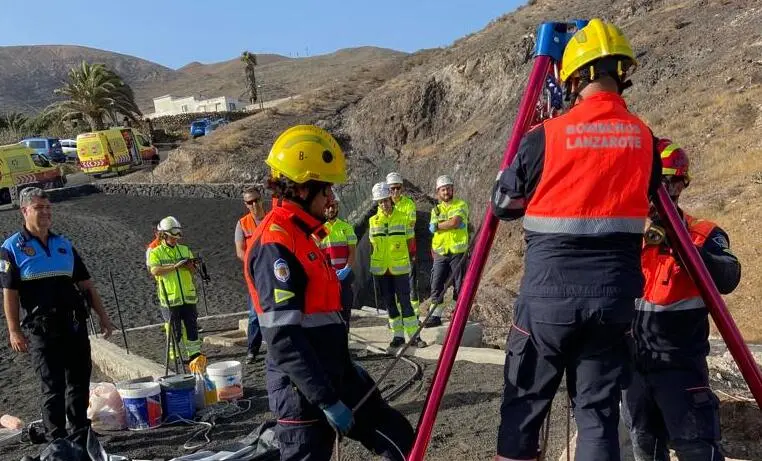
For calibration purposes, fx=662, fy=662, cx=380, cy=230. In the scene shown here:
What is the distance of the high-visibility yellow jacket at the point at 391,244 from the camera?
321 inches

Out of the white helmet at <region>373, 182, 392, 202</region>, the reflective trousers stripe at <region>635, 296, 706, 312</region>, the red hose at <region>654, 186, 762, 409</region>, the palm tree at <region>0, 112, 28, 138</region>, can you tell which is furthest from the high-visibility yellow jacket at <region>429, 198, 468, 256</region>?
the palm tree at <region>0, 112, 28, 138</region>

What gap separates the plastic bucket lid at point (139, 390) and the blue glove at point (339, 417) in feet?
11.2

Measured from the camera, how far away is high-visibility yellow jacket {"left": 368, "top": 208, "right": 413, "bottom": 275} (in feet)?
26.7

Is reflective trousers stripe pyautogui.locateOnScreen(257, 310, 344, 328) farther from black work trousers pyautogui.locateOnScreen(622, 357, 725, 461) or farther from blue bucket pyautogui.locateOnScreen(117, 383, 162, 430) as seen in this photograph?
blue bucket pyautogui.locateOnScreen(117, 383, 162, 430)

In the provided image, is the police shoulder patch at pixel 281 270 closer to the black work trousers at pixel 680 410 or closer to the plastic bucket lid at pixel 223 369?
the black work trousers at pixel 680 410

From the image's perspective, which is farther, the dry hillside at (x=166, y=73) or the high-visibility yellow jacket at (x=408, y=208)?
the dry hillside at (x=166, y=73)

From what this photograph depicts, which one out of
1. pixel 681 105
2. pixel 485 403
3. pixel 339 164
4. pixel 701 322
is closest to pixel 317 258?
pixel 339 164

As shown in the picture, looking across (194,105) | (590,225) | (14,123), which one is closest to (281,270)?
(590,225)

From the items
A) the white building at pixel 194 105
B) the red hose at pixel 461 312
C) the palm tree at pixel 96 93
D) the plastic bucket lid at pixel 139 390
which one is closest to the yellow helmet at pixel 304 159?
the red hose at pixel 461 312

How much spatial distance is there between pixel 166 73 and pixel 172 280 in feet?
551

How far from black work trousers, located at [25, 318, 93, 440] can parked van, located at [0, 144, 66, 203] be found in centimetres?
2544

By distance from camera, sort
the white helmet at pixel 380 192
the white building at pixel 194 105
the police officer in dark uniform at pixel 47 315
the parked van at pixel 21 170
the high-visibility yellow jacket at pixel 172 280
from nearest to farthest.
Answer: the police officer in dark uniform at pixel 47 315, the high-visibility yellow jacket at pixel 172 280, the white helmet at pixel 380 192, the parked van at pixel 21 170, the white building at pixel 194 105

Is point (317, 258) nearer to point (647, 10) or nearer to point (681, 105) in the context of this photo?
point (681, 105)

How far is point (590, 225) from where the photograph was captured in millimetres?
2430
